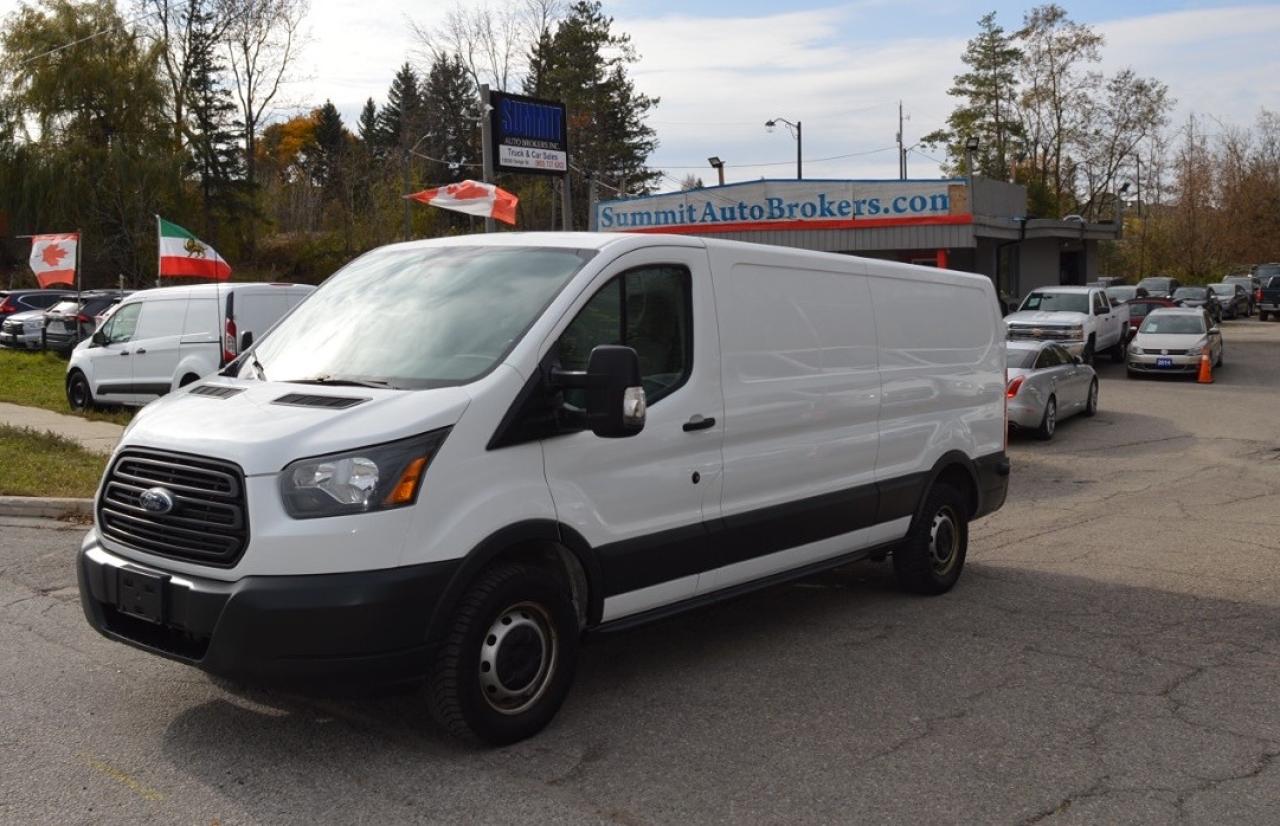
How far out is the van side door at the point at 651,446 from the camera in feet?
16.9

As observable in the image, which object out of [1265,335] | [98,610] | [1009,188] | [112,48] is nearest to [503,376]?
[98,610]

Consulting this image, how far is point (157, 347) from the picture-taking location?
16609 mm

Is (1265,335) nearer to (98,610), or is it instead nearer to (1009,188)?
(1009,188)

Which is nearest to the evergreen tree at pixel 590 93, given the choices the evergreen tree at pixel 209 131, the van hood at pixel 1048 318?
the evergreen tree at pixel 209 131

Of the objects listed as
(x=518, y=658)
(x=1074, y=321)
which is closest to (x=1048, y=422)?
(x=1074, y=321)

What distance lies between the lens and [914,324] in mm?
7449

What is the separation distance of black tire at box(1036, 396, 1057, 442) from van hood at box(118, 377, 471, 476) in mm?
13377

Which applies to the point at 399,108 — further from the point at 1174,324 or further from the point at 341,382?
the point at 341,382

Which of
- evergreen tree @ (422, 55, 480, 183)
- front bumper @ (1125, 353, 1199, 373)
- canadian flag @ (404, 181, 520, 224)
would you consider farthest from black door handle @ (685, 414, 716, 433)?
evergreen tree @ (422, 55, 480, 183)

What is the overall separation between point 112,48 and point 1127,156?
55679 millimetres

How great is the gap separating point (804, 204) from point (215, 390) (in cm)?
2973

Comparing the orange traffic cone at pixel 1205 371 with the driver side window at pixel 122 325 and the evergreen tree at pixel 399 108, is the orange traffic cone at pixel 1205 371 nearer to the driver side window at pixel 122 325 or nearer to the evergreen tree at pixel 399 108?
the driver side window at pixel 122 325

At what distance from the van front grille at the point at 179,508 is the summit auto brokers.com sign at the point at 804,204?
97.0 ft

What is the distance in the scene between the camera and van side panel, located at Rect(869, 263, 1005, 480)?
716 cm
